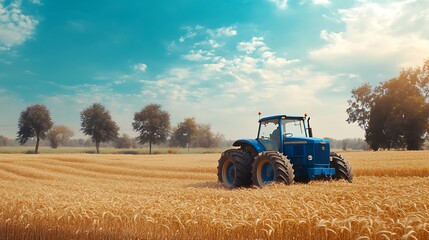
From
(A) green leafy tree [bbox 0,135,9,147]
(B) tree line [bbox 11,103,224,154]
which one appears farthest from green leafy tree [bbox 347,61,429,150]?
(A) green leafy tree [bbox 0,135,9,147]

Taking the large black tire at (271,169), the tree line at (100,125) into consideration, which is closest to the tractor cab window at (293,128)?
the large black tire at (271,169)

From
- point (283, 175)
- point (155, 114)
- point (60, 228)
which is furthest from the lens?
point (155, 114)

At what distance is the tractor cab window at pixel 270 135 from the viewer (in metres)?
12.6

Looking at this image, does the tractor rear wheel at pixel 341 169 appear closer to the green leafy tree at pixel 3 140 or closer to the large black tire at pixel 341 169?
the large black tire at pixel 341 169

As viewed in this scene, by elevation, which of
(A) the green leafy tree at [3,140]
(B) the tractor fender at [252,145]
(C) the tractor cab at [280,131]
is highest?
(A) the green leafy tree at [3,140]

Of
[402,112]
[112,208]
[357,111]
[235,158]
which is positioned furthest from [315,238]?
[357,111]

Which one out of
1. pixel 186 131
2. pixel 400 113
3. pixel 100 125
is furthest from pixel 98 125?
pixel 400 113

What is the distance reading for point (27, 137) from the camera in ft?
205

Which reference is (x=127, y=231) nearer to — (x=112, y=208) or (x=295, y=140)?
(x=112, y=208)

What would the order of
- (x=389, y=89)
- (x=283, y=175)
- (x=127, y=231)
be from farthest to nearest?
(x=389, y=89) < (x=283, y=175) < (x=127, y=231)

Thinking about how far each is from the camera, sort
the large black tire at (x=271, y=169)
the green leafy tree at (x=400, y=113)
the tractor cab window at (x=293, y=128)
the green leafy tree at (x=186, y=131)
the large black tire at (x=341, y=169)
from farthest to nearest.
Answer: the green leafy tree at (x=186, y=131) → the green leafy tree at (x=400, y=113) → the tractor cab window at (x=293, y=128) → the large black tire at (x=341, y=169) → the large black tire at (x=271, y=169)

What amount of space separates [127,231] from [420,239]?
3.58m

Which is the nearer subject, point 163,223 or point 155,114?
point 163,223

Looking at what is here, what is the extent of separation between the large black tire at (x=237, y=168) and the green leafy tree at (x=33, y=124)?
184 feet
